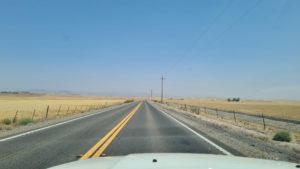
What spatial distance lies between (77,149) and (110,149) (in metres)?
0.94

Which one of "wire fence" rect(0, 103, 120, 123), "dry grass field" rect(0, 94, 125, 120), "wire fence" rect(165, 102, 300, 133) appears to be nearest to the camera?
"wire fence" rect(165, 102, 300, 133)

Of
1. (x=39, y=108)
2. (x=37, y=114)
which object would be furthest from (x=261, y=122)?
(x=39, y=108)

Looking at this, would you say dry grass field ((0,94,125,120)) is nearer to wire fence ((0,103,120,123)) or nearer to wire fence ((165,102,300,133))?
wire fence ((0,103,120,123))

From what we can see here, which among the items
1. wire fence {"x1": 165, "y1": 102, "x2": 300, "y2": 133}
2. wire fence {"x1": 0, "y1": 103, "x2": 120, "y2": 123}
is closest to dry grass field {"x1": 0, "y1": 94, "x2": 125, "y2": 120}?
wire fence {"x1": 0, "y1": 103, "x2": 120, "y2": 123}

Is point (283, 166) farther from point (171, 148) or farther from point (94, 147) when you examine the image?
point (94, 147)

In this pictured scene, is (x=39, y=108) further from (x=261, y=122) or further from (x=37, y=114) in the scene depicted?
(x=261, y=122)

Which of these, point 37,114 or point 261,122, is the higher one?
point 37,114

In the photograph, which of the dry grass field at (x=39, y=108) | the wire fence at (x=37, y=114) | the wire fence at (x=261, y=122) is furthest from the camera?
the dry grass field at (x=39, y=108)

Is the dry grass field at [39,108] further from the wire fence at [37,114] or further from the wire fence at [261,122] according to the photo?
the wire fence at [261,122]

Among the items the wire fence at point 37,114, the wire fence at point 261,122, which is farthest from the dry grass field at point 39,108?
the wire fence at point 261,122

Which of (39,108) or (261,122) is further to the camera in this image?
(39,108)

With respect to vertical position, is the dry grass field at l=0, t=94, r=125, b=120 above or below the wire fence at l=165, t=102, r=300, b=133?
above

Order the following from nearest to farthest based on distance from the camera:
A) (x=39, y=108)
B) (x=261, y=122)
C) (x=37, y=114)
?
(x=261, y=122) < (x=37, y=114) < (x=39, y=108)

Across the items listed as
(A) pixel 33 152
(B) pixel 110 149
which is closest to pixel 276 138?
(B) pixel 110 149
